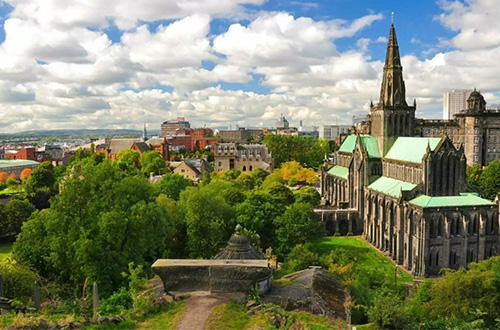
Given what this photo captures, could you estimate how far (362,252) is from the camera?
160ft

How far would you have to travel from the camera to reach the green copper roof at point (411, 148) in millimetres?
47891

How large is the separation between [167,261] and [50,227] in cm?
1241

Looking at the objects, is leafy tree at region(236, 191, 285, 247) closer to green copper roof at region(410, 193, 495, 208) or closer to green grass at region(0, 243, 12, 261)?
green copper roof at region(410, 193, 495, 208)

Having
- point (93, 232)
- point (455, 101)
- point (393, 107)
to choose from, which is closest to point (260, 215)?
point (93, 232)

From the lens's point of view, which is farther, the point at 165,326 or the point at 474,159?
the point at 474,159

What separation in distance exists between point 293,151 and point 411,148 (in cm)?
6463

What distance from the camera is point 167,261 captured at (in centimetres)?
1900

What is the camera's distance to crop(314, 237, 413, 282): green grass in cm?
4279

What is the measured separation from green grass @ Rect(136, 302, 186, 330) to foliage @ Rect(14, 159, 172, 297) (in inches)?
433

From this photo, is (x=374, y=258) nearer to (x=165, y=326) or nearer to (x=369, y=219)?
(x=369, y=219)

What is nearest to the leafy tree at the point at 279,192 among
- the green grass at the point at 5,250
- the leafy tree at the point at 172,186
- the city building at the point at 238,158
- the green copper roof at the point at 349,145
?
the leafy tree at the point at 172,186

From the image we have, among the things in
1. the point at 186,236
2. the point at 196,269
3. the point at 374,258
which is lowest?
the point at 374,258

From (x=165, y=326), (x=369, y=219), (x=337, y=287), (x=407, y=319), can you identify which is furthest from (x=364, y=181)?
(x=165, y=326)

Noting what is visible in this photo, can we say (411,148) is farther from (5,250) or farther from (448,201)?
(5,250)
